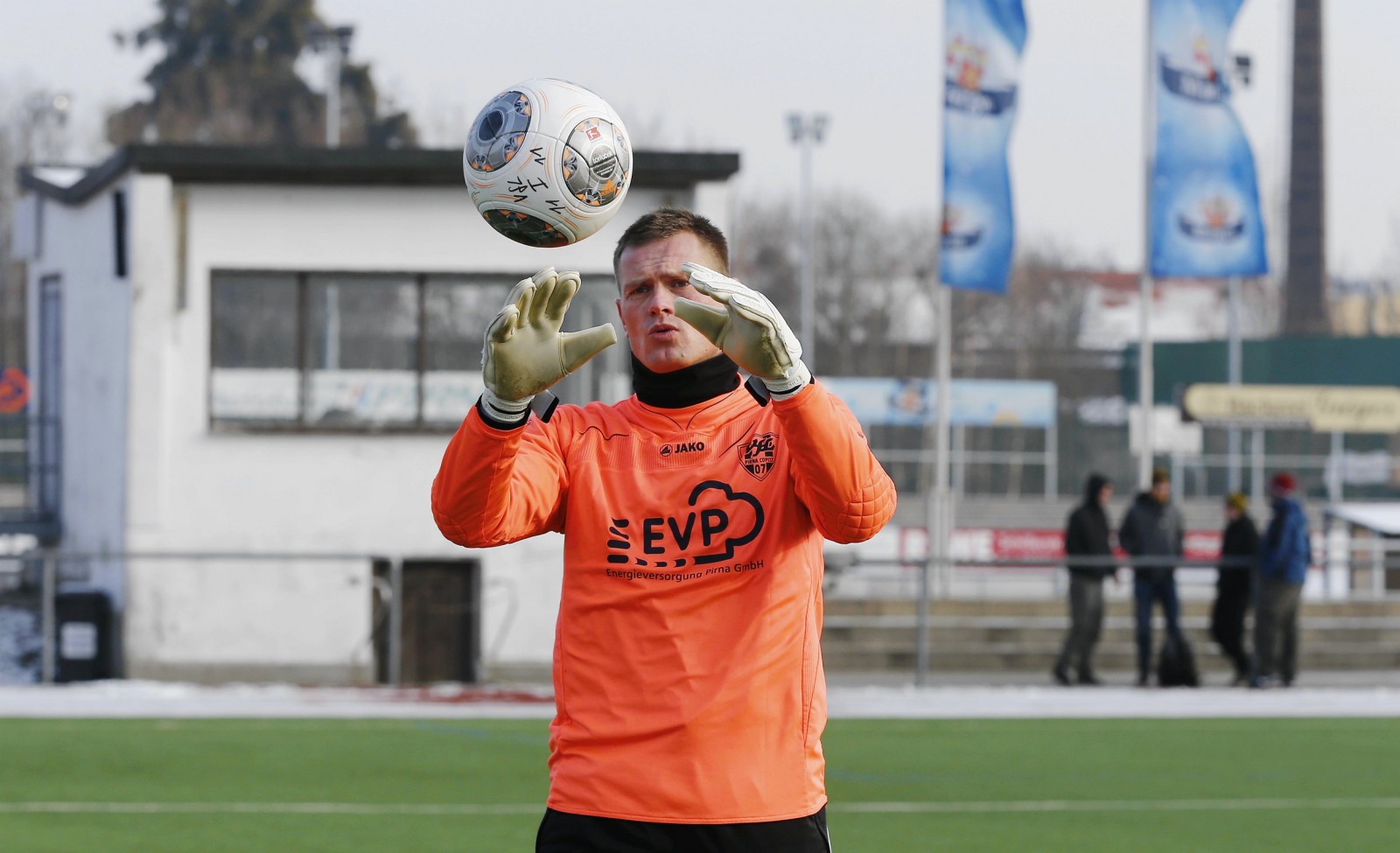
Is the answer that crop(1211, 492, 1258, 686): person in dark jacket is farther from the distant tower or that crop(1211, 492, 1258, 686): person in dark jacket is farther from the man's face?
the distant tower

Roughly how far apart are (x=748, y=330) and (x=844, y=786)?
8088mm

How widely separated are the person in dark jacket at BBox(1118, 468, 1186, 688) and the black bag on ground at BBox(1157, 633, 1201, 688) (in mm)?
72

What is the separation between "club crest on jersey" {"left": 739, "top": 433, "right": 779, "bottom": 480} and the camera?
12.6 ft

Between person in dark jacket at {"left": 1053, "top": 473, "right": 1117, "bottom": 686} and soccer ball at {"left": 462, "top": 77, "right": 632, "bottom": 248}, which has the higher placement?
soccer ball at {"left": 462, "top": 77, "right": 632, "bottom": 248}

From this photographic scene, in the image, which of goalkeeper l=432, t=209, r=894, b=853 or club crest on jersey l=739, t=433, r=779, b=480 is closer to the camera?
goalkeeper l=432, t=209, r=894, b=853

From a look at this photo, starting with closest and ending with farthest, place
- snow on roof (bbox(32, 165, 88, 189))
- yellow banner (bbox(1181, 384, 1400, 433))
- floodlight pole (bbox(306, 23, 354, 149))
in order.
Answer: snow on roof (bbox(32, 165, 88, 189)) → yellow banner (bbox(1181, 384, 1400, 433)) → floodlight pole (bbox(306, 23, 354, 149))

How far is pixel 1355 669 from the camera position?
21.2 meters

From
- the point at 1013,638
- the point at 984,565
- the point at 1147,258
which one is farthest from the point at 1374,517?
the point at 984,565

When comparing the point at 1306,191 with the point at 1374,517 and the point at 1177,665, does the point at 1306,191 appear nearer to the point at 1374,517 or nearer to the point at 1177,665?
the point at 1374,517

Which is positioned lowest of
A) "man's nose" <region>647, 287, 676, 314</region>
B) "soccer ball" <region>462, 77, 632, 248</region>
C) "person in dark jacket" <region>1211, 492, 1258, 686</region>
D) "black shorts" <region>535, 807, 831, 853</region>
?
"person in dark jacket" <region>1211, 492, 1258, 686</region>

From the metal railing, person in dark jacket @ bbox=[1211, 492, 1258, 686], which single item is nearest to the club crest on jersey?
the metal railing

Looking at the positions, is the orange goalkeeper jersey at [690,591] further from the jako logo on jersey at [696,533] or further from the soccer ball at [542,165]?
the soccer ball at [542,165]

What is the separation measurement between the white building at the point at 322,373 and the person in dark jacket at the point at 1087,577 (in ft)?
15.1

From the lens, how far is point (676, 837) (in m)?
3.68
